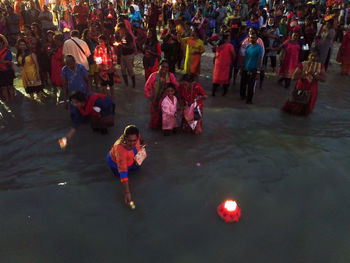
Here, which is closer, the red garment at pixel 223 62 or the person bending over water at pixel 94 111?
the person bending over water at pixel 94 111

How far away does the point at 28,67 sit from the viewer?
6.67m

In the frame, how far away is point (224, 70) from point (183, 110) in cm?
247

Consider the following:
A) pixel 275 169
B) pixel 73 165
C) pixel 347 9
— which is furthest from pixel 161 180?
pixel 347 9

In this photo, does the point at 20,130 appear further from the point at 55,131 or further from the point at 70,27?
the point at 70,27

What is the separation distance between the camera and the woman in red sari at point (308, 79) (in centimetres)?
582

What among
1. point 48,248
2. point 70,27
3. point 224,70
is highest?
point 70,27

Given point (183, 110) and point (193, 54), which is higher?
point (193, 54)

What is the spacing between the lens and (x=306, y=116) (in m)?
6.32

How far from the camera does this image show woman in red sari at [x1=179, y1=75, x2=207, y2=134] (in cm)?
538

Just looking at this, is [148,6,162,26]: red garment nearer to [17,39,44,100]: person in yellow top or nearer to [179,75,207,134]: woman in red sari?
[17,39,44,100]: person in yellow top

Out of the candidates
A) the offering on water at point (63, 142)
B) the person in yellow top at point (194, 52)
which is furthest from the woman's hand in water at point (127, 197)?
the person in yellow top at point (194, 52)

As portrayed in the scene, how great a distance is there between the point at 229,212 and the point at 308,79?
370 cm

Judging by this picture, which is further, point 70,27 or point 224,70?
point 70,27

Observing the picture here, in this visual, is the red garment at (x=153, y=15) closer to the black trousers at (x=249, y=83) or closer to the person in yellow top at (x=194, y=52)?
the person in yellow top at (x=194, y=52)
